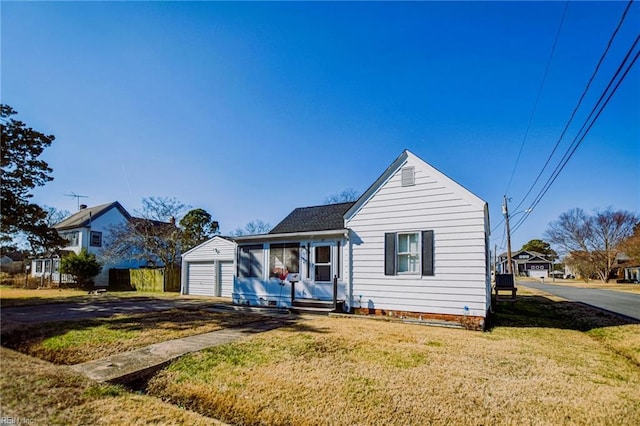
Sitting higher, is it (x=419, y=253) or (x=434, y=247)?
(x=434, y=247)

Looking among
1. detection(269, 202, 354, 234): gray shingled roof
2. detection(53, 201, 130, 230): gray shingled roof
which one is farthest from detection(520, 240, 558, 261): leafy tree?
detection(53, 201, 130, 230): gray shingled roof

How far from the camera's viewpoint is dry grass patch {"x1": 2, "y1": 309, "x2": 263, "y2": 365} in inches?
257

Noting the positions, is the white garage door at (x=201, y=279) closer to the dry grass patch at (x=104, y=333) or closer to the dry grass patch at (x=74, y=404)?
the dry grass patch at (x=104, y=333)

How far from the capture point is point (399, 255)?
1059 cm

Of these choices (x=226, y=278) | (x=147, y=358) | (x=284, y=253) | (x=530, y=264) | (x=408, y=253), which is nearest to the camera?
(x=147, y=358)

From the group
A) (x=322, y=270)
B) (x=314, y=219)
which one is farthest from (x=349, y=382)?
(x=314, y=219)

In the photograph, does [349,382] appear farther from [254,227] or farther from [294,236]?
[254,227]

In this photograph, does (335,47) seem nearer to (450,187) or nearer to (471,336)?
(450,187)

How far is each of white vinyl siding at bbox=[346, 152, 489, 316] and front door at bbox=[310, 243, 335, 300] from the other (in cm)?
110

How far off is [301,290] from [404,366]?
7.56 m

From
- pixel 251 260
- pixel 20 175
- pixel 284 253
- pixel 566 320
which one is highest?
pixel 20 175

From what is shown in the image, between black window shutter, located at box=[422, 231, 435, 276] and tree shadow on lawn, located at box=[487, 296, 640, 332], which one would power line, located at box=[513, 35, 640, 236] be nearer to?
black window shutter, located at box=[422, 231, 435, 276]

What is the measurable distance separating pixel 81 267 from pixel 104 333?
2117cm

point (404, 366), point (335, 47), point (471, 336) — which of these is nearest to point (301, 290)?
point (471, 336)
